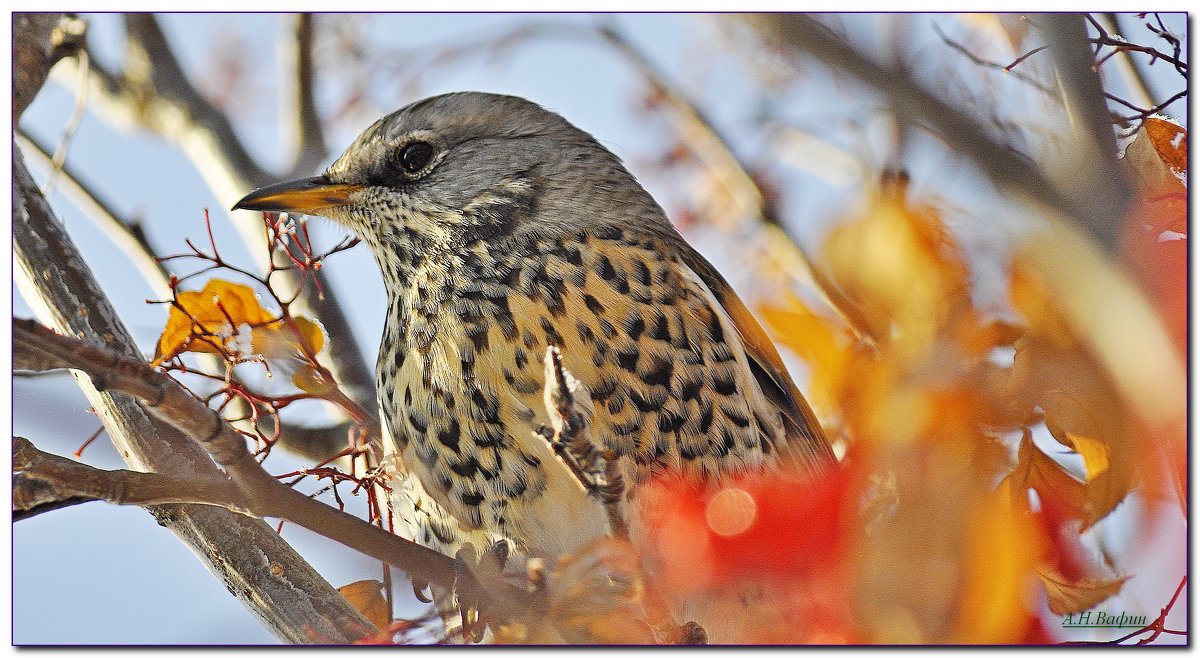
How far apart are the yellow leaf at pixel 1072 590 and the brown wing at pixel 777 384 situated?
0.30 metres

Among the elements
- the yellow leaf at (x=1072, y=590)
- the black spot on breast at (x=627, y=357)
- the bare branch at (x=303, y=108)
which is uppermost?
the bare branch at (x=303, y=108)

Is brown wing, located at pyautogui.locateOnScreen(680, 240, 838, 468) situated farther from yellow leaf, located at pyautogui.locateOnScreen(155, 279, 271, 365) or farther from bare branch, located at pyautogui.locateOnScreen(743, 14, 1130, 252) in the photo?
yellow leaf, located at pyautogui.locateOnScreen(155, 279, 271, 365)

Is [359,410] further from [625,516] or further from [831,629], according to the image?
[831,629]

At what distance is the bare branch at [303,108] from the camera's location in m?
1.66

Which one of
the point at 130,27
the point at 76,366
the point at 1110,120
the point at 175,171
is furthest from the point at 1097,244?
the point at 130,27

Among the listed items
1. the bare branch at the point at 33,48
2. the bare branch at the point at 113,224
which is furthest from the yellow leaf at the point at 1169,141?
the bare branch at the point at 33,48

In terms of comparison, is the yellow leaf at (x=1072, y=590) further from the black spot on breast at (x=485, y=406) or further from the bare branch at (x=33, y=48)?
the bare branch at (x=33, y=48)

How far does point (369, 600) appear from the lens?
1.30 meters

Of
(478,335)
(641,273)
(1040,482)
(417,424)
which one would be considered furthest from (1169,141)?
(417,424)

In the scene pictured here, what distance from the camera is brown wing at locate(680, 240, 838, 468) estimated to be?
55.4 inches

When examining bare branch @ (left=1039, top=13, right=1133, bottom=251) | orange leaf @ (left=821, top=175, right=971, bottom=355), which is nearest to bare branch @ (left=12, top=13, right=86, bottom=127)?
orange leaf @ (left=821, top=175, right=971, bottom=355)

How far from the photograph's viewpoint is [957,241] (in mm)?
1391

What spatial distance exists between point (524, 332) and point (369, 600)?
380 millimetres

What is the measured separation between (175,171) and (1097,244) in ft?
4.25
